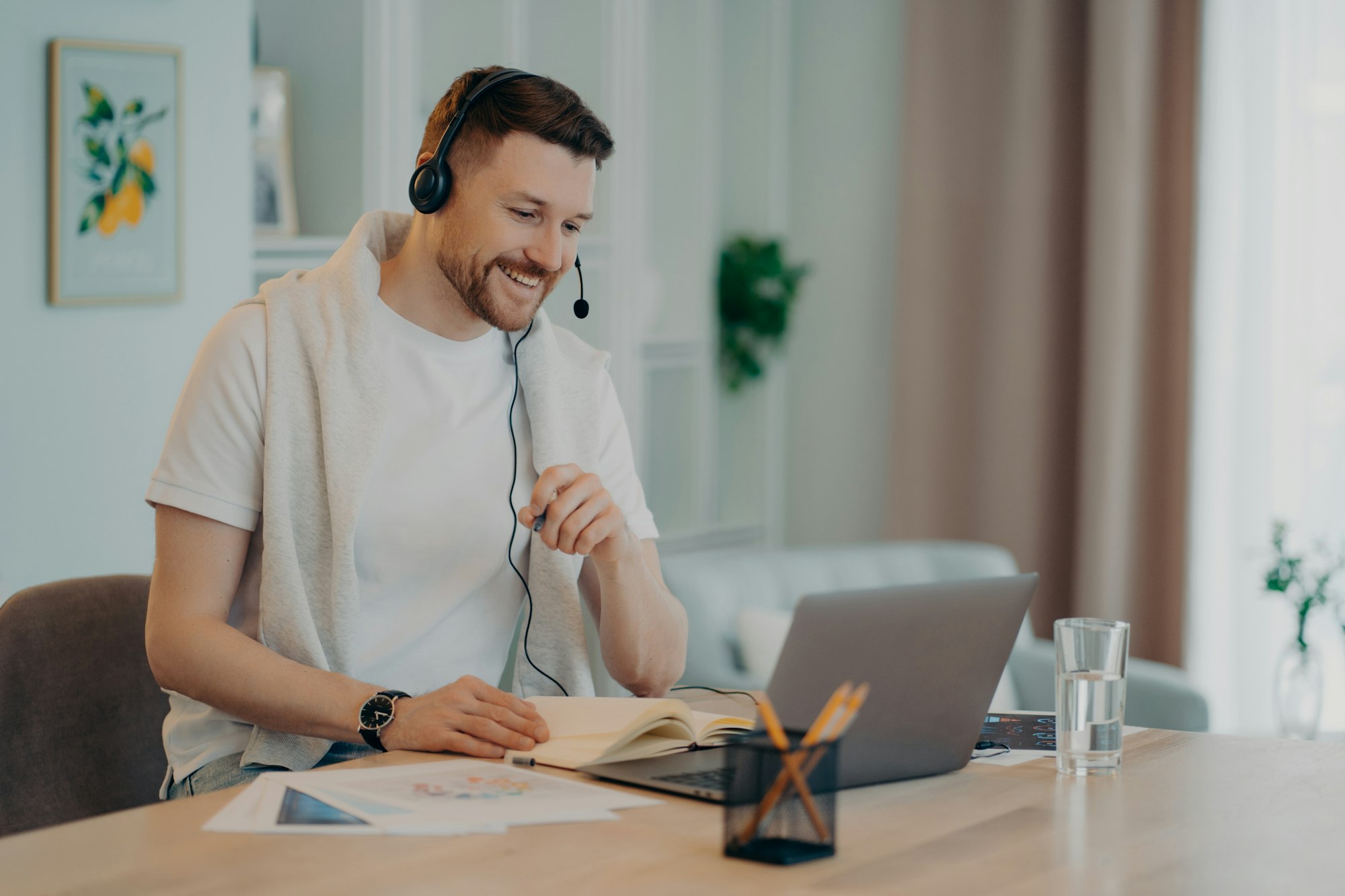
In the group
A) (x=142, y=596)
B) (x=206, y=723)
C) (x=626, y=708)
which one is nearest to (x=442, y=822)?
(x=626, y=708)

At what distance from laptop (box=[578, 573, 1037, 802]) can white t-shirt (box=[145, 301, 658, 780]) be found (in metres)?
0.46

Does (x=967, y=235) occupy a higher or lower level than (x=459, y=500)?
higher

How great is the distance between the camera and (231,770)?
1.47m

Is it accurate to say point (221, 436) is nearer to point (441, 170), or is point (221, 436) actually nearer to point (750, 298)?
point (441, 170)

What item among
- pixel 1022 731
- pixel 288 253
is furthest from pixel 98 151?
pixel 1022 731

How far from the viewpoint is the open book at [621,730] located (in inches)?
47.3

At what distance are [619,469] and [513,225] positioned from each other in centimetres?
36

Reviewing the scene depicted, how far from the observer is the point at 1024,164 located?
3.79 meters

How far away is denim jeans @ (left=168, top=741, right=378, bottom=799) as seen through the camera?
57.4 inches

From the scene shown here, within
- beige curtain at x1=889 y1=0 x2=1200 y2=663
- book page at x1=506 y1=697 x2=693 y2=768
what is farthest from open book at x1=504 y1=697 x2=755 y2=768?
beige curtain at x1=889 y1=0 x2=1200 y2=663

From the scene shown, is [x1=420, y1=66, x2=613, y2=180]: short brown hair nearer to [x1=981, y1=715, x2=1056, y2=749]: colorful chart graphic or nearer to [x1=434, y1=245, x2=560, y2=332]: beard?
[x1=434, y1=245, x2=560, y2=332]: beard

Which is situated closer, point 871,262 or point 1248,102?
point 1248,102

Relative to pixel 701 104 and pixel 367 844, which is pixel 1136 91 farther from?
pixel 367 844

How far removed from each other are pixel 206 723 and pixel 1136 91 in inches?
114
